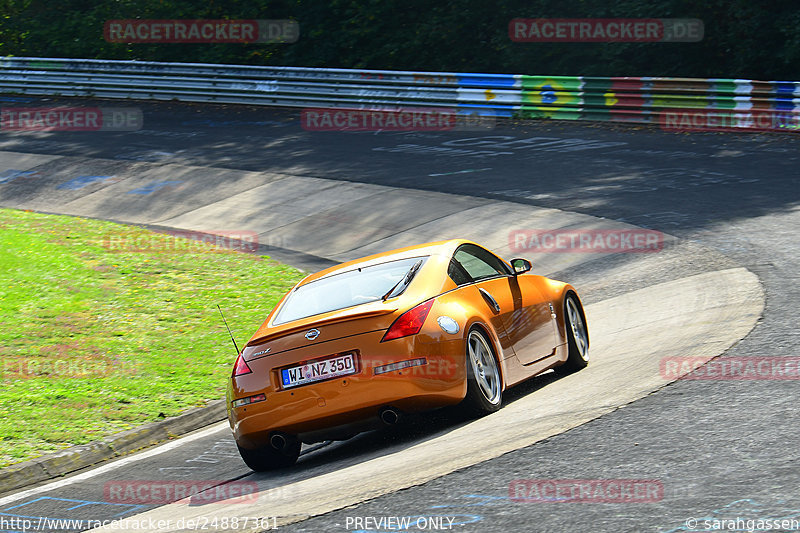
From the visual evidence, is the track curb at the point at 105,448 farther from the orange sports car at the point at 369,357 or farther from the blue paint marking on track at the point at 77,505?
the orange sports car at the point at 369,357

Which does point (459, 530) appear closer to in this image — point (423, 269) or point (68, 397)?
point (423, 269)

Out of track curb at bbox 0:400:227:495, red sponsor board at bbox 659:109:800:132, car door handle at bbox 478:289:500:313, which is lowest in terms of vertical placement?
track curb at bbox 0:400:227:495

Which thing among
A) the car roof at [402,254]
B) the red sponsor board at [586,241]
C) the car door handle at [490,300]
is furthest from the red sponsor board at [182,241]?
the car door handle at [490,300]

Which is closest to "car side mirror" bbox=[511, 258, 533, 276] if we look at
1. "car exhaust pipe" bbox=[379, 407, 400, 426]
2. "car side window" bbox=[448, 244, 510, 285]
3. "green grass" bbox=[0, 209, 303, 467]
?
"car side window" bbox=[448, 244, 510, 285]

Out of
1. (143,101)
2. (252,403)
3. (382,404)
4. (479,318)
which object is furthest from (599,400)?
(143,101)

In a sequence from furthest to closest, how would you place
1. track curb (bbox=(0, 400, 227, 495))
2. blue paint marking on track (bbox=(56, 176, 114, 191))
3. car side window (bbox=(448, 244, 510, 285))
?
blue paint marking on track (bbox=(56, 176, 114, 191))
car side window (bbox=(448, 244, 510, 285))
track curb (bbox=(0, 400, 227, 495))

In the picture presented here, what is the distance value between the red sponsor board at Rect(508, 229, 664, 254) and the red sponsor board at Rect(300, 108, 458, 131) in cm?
1003

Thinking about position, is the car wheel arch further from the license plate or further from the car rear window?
the license plate

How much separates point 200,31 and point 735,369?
1248 inches

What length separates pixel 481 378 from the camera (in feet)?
24.1

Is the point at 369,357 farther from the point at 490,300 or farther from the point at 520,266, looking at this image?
the point at 520,266

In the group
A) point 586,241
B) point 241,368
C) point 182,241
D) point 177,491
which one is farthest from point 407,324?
point 182,241

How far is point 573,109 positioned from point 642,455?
64.1 feet

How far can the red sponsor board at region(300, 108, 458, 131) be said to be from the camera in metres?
25.6
